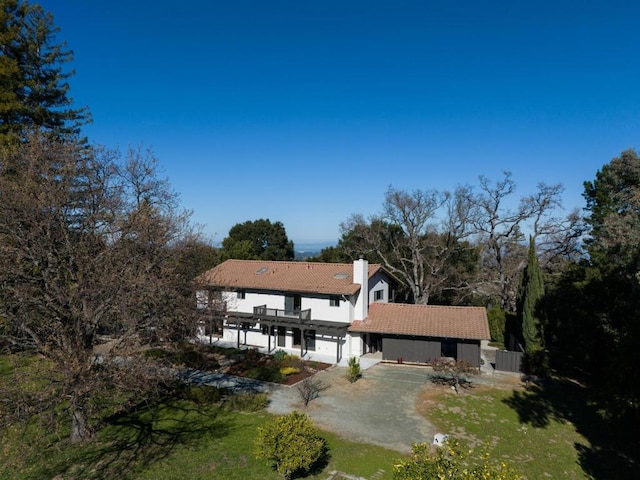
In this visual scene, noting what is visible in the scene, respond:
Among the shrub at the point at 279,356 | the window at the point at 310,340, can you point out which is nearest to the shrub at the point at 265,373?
the shrub at the point at 279,356

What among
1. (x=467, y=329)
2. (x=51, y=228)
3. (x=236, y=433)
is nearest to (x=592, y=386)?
(x=467, y=329)

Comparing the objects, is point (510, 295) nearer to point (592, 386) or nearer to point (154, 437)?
point (592, 386)

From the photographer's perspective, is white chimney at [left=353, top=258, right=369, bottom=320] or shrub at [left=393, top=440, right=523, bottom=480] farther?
white chimney at [left=353, top=258, right=369, bottom=320]

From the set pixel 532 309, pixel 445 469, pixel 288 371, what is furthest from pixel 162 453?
pixel 532 309

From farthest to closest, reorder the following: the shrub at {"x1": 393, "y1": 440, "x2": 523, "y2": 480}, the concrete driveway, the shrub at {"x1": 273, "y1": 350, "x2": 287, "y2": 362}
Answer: the shrub at {"x1": 273, "y1": 350, "x2": 287, "y2": 362}, the concrete driveway, the shrub at {"x1": 393, "y1": 440, "x2": 523, "y2": 480}

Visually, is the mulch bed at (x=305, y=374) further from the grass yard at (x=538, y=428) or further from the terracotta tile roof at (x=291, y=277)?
the grass yard at (x=538, y=428)

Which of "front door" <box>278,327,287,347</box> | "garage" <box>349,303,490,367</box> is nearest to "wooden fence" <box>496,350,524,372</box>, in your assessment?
"garage" <box>349,303,490,367</box>

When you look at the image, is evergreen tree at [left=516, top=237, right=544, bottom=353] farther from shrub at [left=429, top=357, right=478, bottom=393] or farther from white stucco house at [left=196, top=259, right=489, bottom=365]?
shrub at [left=429, top=357, right=478, bottom=393]
